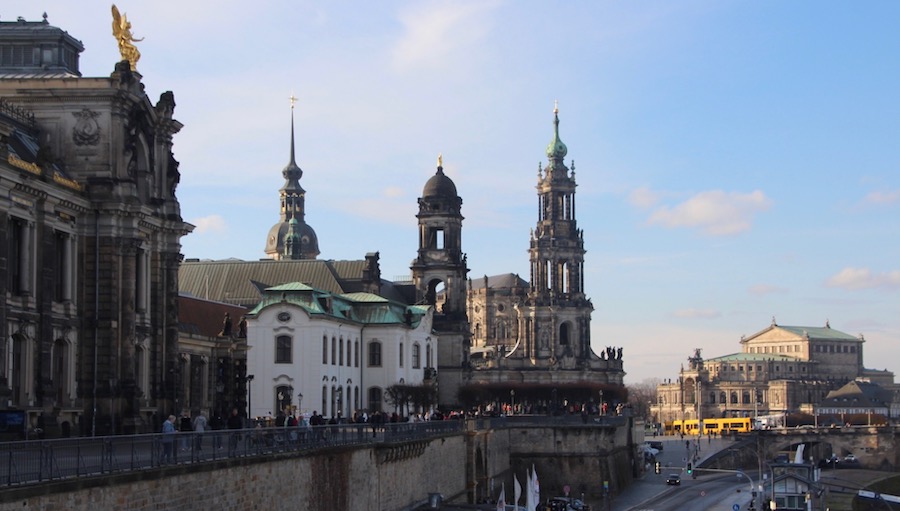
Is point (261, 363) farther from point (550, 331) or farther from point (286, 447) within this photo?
point (550, 331)

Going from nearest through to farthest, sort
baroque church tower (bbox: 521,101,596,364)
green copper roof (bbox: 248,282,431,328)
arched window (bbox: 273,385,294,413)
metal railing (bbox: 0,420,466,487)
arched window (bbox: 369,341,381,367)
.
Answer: metal railing (bbox: 0,420,466,487)
arched window (bbox: 273,385,294,413)
green copper roof (bbox: 248,282,431,328)
arched window (bbox: 369,341,381,367)
baroque church tower (bbox: 521,101,596,364)

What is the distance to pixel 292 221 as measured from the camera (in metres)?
168

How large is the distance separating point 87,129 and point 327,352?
103 ft

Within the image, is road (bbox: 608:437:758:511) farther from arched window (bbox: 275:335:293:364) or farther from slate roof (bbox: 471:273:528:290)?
slate roof (bbox: 471:273:528:290)

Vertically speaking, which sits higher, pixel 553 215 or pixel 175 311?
pixel 553 215

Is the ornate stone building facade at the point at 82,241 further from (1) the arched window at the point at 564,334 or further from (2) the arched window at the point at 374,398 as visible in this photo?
(1) the arched window at the point at 564,334

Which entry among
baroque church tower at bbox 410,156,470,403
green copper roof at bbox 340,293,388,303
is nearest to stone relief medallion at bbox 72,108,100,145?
green copper roof at bbox 340,293,388,303

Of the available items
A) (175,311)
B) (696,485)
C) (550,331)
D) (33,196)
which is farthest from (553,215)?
(33,196)

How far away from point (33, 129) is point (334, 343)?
33.9m

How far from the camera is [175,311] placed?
5000 centimetres

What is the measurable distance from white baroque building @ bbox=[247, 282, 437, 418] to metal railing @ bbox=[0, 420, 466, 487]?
1036 inches

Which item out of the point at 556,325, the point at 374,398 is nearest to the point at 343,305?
the point at 374,398

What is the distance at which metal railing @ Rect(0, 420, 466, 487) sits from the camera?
2327cm

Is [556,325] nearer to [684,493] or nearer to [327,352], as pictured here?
[684,493]
